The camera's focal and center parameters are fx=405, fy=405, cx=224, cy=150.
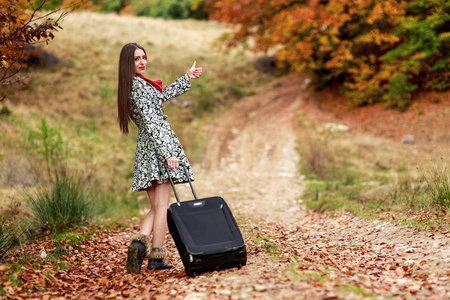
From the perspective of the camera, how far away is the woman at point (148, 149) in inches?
148

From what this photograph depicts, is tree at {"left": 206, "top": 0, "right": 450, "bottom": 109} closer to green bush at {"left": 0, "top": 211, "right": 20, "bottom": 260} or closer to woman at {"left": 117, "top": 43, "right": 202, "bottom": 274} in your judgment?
woman at {"left": 117, "top": 43, "right": 202, "bottom": 274}

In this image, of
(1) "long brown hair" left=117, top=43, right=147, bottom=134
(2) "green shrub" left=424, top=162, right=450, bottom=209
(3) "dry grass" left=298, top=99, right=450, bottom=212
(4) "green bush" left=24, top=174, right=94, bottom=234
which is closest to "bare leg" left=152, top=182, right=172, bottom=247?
(1) "long brown hair" left=117, top=43, right=147, bottom=134

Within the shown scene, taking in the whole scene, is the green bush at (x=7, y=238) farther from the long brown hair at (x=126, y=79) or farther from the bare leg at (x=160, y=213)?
the long brown hair at (x=126, y=79)

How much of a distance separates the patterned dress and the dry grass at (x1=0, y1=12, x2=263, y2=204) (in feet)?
9.23

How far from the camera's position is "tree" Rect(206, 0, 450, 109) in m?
12.6

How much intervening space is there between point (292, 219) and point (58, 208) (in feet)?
11.7

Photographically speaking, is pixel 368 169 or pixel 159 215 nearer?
pixel 159 215

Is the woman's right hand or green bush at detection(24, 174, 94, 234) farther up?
the woman's right hand

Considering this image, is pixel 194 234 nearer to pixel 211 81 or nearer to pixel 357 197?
pixel 357 197

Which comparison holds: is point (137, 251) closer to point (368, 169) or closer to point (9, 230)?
point (9, 230)

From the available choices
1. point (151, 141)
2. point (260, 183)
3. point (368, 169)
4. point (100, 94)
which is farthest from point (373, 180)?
point (100, 94)

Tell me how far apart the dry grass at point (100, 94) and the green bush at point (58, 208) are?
2.11 feet

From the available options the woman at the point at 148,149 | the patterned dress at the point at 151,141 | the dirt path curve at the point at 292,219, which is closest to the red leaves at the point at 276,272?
the dirt path curve at the point at 292,219

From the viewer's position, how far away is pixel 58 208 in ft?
17.5
